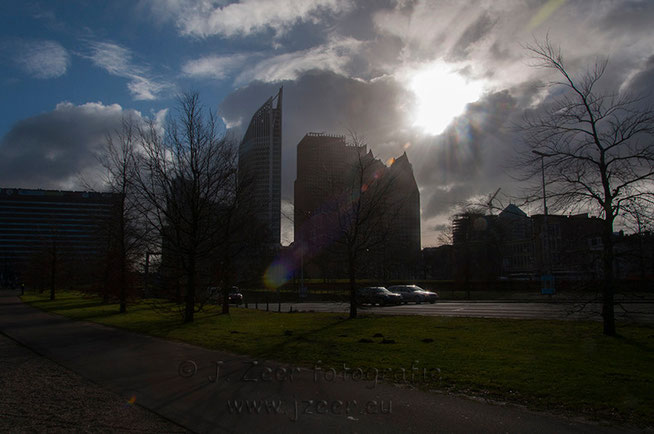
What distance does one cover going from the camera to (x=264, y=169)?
38.1m

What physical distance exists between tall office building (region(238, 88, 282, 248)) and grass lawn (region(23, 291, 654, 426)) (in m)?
8.32

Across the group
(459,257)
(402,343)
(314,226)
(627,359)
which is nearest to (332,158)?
(314,226)

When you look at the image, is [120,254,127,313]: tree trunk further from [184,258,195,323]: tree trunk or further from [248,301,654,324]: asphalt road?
[248,301,654,324]: asphalt road

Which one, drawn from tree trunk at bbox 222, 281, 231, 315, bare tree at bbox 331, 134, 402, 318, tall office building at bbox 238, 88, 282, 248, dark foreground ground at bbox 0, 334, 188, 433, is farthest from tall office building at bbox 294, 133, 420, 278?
dark foreground ground at bbox 0, 334, 188, 433

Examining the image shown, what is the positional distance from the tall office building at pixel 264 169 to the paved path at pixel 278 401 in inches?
541

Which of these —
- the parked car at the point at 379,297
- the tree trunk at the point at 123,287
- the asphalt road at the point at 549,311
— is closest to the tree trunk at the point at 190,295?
the tree trunk at the point at 123,287

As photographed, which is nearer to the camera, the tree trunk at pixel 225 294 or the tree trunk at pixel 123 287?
the tree trunk at pixel 225 294

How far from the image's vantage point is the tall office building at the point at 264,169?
25.3 meters

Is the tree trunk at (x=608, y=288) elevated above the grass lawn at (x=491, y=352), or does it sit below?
above

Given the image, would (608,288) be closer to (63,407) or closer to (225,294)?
(63,407)

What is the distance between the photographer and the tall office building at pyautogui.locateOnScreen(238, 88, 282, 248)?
25281 mm

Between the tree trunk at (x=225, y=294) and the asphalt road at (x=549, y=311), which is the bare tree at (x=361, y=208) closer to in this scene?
the asphalt road at (x=549, y=311)

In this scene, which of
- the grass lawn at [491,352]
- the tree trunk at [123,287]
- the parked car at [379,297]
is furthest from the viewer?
the parked car at [379,297]

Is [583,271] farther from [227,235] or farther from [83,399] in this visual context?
[227,235]
